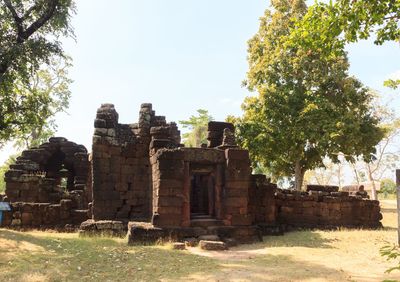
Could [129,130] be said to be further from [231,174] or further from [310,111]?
[310,111]

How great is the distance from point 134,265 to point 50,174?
700 inches

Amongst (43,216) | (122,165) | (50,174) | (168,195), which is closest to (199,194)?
(122,165)

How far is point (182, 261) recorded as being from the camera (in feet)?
31.8

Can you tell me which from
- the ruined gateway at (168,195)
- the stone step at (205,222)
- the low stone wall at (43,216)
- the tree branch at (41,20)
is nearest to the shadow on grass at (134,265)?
the ruined gateway at (168,195)

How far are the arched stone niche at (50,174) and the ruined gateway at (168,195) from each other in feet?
0.19

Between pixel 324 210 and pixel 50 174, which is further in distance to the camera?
pixel 50 174

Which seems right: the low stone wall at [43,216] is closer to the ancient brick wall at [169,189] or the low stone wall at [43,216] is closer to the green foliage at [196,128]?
the ancient brick wall at [169,189]

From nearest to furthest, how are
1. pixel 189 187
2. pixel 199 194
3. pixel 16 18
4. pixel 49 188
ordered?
pixel 189 187
pixel 16 18
pixel 49 188
pixel 199 194

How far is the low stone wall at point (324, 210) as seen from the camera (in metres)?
17.2

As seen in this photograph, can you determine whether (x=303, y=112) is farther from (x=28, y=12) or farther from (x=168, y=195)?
(x=28, y=12)

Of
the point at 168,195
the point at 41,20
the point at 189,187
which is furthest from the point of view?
the point at 41,20

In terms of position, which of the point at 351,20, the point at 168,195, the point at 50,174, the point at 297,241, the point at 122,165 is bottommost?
the point at 297,241

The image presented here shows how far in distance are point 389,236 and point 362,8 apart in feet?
29.1

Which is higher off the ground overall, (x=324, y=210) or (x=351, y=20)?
(x=351, y=20)
